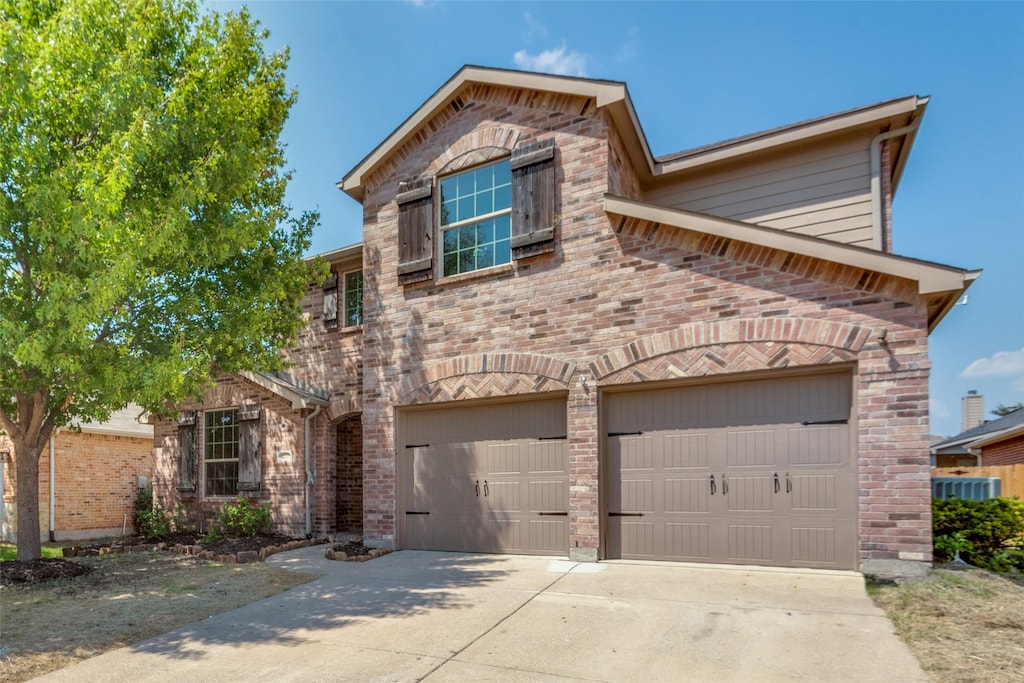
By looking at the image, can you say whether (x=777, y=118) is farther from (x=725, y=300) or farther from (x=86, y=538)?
(x=86, y=538)

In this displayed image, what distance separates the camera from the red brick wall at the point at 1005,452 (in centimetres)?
1761

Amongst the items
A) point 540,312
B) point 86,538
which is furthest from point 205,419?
point 540,312

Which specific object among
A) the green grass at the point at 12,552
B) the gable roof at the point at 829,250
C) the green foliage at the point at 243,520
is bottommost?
the green grass at the point at 12,552

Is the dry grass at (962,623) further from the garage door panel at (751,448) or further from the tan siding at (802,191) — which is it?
the tan siding at (802,191)

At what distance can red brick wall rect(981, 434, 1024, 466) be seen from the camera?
57.8 feet

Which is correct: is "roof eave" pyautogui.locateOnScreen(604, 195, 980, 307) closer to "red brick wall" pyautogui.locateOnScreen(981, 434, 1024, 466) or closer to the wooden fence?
the wooden fence

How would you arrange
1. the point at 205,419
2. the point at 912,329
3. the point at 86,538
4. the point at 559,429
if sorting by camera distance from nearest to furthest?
the point at 912,329 < the point at 559,429 < the point at 205,419 < the point at 86,538

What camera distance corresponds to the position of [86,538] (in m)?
14.4

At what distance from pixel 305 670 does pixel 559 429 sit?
4.79 metres

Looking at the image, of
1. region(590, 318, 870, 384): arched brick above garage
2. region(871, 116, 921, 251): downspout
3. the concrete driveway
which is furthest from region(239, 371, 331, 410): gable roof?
region(871, 116, 921, 251): downspout

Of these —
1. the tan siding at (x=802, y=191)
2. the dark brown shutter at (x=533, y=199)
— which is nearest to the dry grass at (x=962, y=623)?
the tan siding at (x=802, y=191)

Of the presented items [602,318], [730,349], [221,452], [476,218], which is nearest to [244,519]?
[221,452]

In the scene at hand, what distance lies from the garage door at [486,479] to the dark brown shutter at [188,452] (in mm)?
6137

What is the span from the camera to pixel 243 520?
1148 centimetres
